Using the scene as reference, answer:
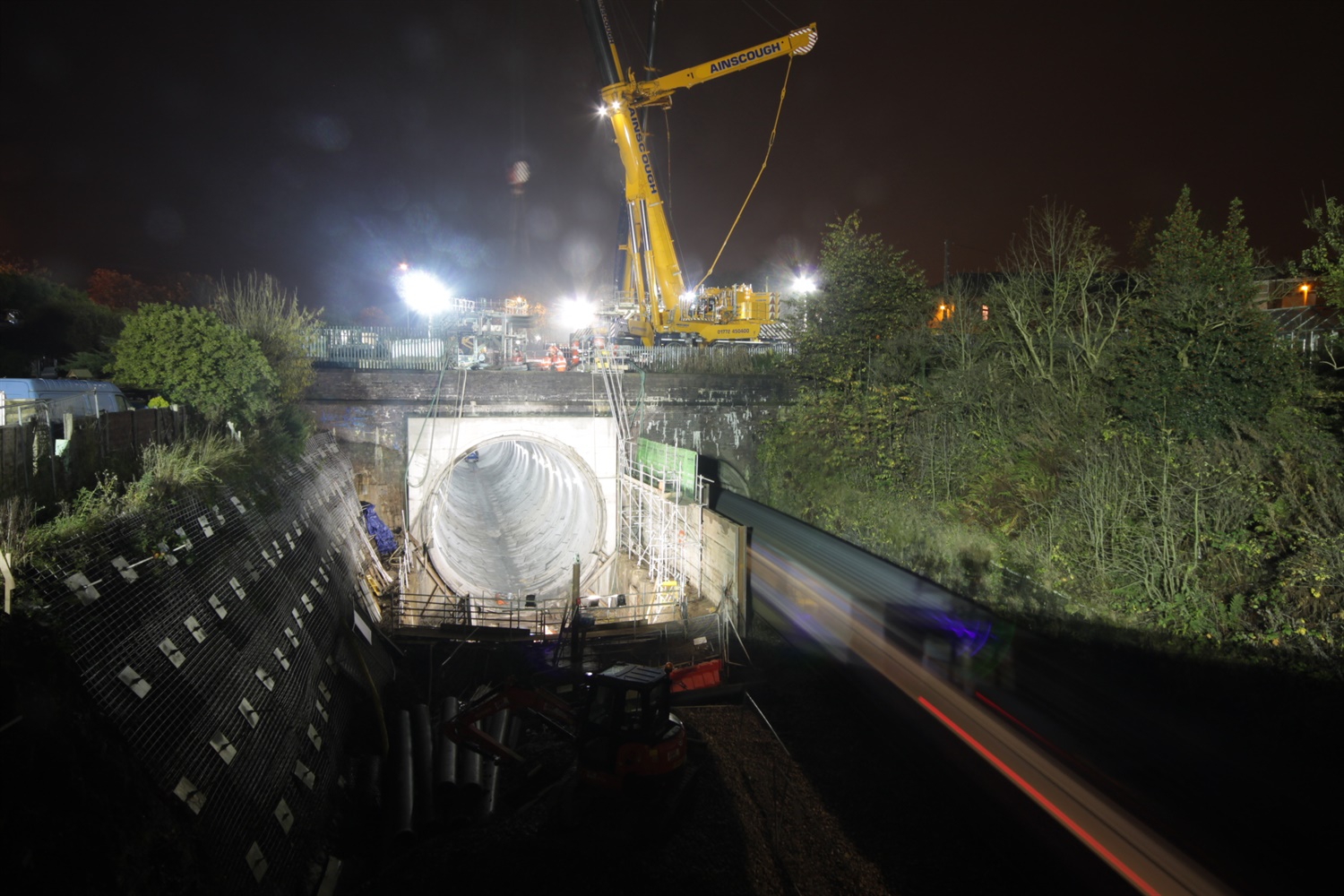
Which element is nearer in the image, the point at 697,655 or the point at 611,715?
the point at 611,715

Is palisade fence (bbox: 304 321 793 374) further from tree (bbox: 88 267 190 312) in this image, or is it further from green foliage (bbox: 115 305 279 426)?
tree (bbox: 88 267 190 312)

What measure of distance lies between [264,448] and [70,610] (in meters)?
6.46

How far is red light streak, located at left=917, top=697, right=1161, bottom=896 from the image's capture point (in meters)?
4.71

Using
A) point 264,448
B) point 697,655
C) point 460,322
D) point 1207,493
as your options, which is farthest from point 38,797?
point 460,322

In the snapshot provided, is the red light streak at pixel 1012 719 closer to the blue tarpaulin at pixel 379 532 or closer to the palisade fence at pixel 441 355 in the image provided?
the palisade fence at pixel 441 355

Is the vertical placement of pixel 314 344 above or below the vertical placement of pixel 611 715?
above

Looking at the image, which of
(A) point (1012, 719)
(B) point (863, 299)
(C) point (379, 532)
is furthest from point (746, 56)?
(A) point (1012, 719)

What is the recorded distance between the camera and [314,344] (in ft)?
49.2

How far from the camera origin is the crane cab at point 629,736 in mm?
6125

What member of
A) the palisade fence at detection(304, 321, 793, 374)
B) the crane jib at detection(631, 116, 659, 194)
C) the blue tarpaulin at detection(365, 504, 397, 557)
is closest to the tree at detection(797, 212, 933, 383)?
the palisade fence at detection(304, 321, 793, 374)

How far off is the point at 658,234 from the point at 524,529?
929 centimetres

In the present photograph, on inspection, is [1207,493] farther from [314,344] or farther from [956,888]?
[314,344]

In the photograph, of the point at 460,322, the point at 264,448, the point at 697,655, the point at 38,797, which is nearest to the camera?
the point at 38,797

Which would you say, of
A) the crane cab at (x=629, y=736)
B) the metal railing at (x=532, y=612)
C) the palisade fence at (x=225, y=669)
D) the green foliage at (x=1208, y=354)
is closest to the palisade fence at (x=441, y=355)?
the metal railing at (x=532, y=612)
